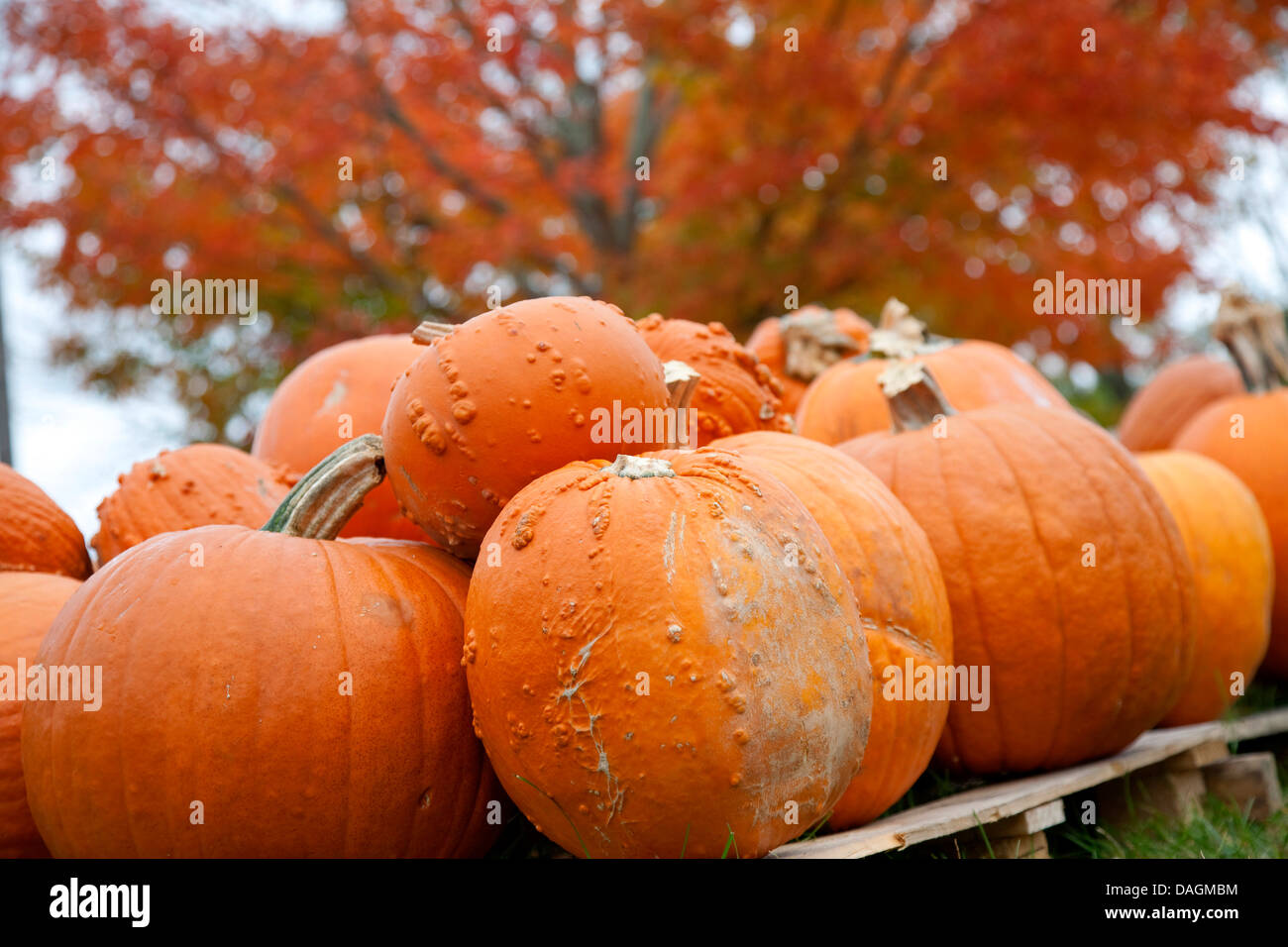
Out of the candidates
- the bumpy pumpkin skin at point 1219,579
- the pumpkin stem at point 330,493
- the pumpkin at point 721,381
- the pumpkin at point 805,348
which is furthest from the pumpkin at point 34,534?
the bumpy pumpkin skin at point 1219,579

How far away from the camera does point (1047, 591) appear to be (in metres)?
Answer: 2.58

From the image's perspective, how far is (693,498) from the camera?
1833 mm

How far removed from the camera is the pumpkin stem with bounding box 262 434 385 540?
7.13 feet

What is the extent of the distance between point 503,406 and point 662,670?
0.55 m

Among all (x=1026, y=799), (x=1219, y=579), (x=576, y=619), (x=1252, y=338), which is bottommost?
(x=1026, y=799)

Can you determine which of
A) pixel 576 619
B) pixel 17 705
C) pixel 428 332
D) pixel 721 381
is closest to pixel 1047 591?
pixel 721 381

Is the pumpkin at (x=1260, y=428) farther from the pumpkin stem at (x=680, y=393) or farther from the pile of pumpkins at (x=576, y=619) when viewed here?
the pumpkin stem at (x=680, y=393)

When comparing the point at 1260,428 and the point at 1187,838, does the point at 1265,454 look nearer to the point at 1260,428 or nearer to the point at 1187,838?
the point at 1260,428

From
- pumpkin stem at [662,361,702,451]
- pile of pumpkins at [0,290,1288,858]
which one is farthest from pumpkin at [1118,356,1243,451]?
pumpkin stem at [662,361,702,451]

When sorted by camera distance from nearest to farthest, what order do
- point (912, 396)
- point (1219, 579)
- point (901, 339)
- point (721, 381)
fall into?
point (721, 381) < point (912, 396) < point (1219, 579) < point (901, 339)

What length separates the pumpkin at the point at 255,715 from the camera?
1.88 meters
